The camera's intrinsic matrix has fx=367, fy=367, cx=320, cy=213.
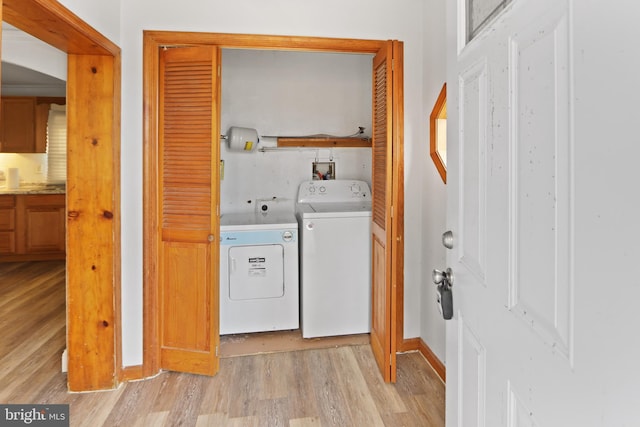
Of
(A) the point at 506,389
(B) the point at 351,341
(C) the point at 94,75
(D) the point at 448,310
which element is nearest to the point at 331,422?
(B) the point at 351,341

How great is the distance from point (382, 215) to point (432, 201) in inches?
13.3

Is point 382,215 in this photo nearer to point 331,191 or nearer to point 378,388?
point 378,388

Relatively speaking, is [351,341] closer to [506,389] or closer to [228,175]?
[228,175]

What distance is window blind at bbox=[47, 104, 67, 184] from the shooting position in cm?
497

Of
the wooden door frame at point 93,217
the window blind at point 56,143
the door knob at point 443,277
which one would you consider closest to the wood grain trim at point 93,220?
the wooden door frame at point 93,217

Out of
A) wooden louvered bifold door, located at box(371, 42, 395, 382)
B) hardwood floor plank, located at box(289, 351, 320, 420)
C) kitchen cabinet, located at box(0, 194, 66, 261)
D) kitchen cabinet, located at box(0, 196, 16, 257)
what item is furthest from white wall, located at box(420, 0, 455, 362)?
kitchen cabinet, located at box(0, 196, 16, 257)

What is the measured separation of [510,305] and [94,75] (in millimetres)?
2355

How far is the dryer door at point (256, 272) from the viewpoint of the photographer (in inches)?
112

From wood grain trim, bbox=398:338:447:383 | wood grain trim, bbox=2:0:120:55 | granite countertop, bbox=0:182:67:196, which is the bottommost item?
wood grain trim, bbox=398:338:447:383

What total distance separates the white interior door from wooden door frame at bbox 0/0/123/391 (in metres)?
1.96

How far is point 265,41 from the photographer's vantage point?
2299 millimetres

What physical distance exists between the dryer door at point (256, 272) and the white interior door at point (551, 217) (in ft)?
6.70

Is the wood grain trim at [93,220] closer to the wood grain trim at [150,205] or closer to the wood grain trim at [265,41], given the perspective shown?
the wood grain trim at [150,205]

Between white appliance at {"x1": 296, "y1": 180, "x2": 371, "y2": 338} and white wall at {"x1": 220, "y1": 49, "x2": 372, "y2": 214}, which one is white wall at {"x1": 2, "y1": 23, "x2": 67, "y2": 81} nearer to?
white wall at {"x1": 220, "y1": 49, "x2": 372, "y2": 214}
